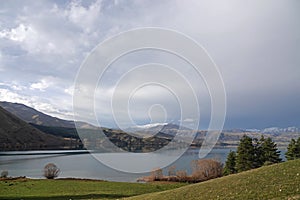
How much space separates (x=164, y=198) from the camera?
1964cm

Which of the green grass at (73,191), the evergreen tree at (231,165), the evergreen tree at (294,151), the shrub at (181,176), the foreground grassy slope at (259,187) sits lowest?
the green grass at (73,191)

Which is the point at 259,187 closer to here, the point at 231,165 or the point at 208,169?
the point at 231,165

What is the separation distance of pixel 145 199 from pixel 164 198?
2.17 m

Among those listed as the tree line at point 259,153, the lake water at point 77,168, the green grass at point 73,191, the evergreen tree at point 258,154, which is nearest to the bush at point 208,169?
the lake water at point 77,168

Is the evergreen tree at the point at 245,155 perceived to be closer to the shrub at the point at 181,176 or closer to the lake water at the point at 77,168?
the shrub at the point at 181,176

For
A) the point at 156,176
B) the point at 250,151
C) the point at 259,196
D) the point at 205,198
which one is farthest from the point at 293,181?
the point at 156,176

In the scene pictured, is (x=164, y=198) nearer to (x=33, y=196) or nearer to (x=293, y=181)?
(x=293, y=181)

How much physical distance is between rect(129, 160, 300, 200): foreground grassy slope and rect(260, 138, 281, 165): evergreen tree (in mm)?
33491

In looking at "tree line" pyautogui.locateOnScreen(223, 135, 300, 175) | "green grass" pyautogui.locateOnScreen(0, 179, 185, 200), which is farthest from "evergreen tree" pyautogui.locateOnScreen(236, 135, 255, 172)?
"green grass" pyautogui.locateOnScreen(0, 179, 185, 200)

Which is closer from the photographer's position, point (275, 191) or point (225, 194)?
point (275, 191)

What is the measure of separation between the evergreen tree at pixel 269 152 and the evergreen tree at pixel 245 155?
183 cm

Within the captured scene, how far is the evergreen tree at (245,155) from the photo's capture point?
53938 mm

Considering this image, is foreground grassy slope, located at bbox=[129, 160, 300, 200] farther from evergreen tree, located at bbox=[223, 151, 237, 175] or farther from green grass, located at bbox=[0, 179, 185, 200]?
evergreen tree, located at bbox=[223, 151, 237, 175]

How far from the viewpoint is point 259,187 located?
55.9 ft
